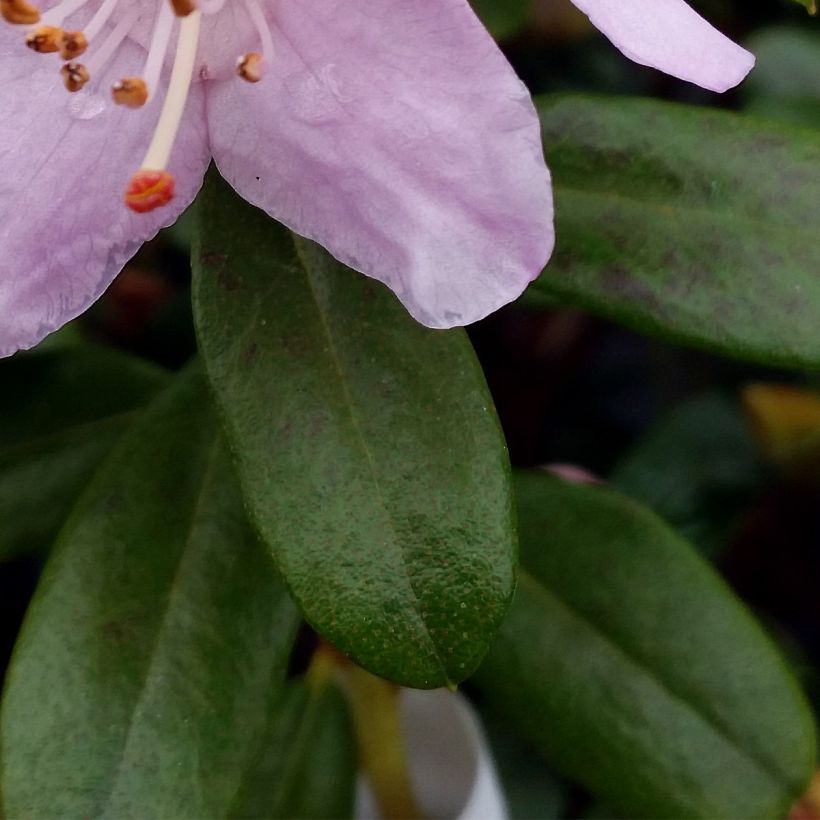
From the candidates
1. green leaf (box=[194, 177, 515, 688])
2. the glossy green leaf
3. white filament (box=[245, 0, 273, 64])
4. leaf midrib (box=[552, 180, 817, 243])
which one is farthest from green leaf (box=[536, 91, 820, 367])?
the glossy green leaf

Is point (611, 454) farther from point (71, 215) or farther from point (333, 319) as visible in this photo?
point (71, 215)

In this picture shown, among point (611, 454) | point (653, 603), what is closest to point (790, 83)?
point (611, 454)

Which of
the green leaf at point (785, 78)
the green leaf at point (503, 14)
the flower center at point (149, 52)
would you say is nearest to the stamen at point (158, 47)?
the flower center at point (149, 52)

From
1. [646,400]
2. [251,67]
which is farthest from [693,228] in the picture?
[646,400]

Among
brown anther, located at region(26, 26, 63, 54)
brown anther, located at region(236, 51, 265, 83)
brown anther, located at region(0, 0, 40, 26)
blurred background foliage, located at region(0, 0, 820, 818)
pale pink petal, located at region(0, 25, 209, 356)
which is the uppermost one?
brown anther, located at region(0, 0, 40, 26)

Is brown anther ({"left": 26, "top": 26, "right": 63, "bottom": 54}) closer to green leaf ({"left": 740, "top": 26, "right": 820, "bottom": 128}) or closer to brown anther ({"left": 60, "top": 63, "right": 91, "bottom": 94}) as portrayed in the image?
brown anther ({"left": 60, "top": 63, "right": 91, "bottom": 94})

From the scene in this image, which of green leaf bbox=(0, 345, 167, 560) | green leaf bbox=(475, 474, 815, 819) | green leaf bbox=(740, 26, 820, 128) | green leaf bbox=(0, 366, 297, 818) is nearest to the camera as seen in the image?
green leaf bbox=(0, 366, 297, 818)
